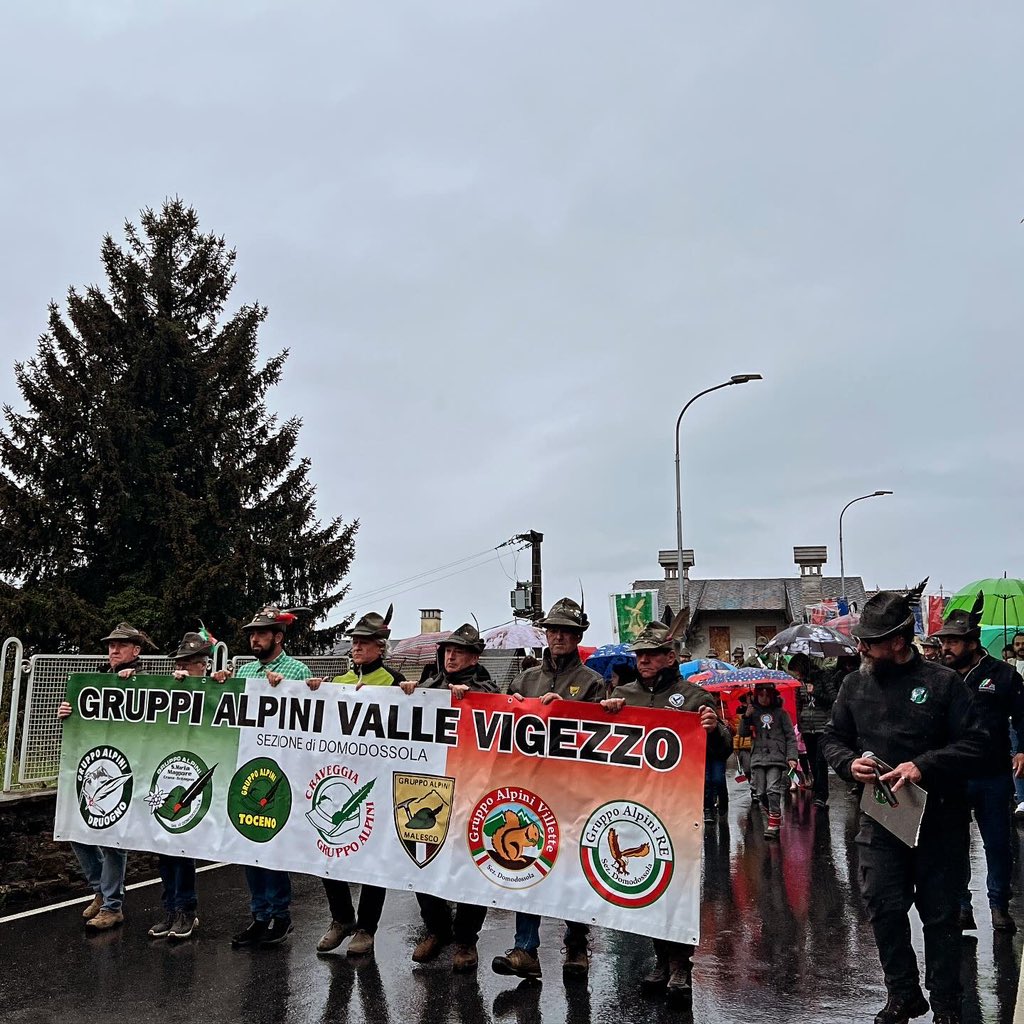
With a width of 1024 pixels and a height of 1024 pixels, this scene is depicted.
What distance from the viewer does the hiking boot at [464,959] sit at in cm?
589

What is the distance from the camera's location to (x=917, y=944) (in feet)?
21.6

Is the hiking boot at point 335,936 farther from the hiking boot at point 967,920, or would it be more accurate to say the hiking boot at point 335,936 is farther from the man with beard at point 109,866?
the hiking boot at point 967,920

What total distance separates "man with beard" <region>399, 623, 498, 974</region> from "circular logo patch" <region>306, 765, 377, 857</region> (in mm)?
532

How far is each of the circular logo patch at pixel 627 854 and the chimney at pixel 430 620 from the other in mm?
50022

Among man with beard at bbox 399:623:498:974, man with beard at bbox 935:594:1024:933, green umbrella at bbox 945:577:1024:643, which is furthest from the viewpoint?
green umbrella at bbox 945:577:1024:643

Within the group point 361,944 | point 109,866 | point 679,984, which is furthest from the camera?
point 109,866

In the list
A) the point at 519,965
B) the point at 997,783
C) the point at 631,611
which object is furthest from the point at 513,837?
the point at 631,611

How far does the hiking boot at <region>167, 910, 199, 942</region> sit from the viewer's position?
21.5 ft

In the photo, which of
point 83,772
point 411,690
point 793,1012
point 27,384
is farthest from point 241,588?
point 793,1012

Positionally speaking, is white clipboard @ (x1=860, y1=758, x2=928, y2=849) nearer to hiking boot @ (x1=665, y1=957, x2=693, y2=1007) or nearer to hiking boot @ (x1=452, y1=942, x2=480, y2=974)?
hiking boot @ (x1=665, y1=957, x2=693, y2=1007)

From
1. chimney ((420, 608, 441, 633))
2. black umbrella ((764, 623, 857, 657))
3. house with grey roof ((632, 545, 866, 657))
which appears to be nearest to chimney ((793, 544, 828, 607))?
house with grey roof ((632, 545, 866, 657))

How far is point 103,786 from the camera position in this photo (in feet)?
23.4

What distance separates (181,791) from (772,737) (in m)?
7.17

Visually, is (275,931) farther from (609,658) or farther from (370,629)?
(609,658)
